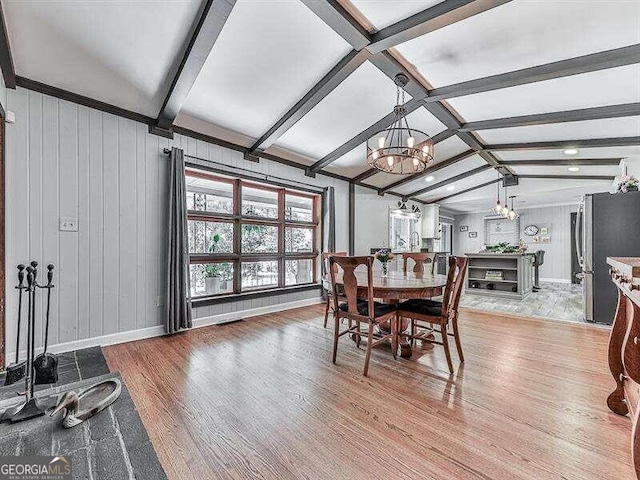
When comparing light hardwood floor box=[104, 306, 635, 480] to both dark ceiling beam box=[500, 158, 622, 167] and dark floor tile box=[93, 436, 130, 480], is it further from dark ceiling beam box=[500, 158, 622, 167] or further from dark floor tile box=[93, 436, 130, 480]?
dark ceiling beam box=[500, 158, 622, 167]

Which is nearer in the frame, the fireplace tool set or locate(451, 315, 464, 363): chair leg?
the fireplace tool set

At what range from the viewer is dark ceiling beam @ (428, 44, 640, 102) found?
251 cm

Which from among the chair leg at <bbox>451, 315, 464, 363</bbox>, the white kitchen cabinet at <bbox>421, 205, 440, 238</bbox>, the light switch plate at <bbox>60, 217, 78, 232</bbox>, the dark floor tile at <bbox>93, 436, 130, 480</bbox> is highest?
the white kitchen cabinet at <bbox>421, 205, 440, 238</bbox>

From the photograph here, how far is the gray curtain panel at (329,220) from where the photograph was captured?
541 centimetres

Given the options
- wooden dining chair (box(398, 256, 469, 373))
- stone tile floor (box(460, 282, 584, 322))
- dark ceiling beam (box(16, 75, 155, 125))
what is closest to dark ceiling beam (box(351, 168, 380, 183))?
stone tile floor (box(460, 282, 584, 322))

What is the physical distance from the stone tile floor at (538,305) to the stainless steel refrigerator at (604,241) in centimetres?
38

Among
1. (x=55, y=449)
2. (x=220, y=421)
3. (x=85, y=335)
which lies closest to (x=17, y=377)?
(x=85, y=335)

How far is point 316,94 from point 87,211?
2.73m

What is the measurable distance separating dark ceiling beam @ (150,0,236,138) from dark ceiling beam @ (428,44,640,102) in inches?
97.4

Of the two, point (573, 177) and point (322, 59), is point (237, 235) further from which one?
point (573, 177)

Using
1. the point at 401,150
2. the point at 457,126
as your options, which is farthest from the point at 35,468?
the point at 457,126

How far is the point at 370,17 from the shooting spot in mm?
2357

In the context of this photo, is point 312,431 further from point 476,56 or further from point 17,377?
point 476,56

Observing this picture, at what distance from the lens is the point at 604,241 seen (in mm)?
3941
